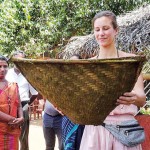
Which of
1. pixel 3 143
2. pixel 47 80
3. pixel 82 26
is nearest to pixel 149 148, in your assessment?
pixel 47 80

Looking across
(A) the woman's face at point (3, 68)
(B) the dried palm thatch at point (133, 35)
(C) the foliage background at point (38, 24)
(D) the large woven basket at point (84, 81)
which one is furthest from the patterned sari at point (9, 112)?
(C) the foliage background at point (38, 24)

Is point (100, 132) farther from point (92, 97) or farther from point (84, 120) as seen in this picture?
point (92, 97)

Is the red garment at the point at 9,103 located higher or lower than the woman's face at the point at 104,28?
lower

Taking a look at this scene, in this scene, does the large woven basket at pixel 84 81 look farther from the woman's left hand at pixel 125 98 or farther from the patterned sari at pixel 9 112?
the patterned sari at pixel 9 112

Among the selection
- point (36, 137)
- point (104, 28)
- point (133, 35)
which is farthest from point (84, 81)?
point (36, 137)

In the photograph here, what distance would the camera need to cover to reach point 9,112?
4.24m

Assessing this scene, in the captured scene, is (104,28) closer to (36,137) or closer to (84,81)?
(84,81)

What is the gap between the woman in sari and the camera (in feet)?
13.6

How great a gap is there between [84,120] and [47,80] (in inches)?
11.4

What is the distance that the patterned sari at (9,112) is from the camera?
4.15 m

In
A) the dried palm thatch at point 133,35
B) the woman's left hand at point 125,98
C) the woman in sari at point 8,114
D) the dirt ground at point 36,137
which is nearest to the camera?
the woman's left hand at point 125,98

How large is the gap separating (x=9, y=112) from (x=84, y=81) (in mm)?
2635

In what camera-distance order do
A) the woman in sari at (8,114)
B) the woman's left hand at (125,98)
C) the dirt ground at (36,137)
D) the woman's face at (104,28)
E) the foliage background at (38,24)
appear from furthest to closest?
the foliage background at (38,24) → the dirt ground at (36,137) → the woman in sari at (8,114) → the woman's face at (104,28) → the woman's left hand at (125,98)

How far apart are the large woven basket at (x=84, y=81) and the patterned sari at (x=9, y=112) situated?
7.69 feet
